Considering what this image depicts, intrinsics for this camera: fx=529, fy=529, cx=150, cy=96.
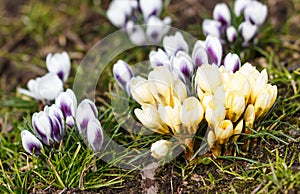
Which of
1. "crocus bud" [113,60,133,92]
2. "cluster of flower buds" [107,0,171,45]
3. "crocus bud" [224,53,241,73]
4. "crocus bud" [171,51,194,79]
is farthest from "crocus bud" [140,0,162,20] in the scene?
"crocus bud" [224,53,241,73]

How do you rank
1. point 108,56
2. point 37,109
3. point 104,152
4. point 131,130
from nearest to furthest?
point 104,152 < point 131,130 < point 37,109 < point 108,56

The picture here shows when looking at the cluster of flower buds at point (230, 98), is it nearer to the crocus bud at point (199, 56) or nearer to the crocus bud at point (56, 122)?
the crocus bud at point (199, 56)

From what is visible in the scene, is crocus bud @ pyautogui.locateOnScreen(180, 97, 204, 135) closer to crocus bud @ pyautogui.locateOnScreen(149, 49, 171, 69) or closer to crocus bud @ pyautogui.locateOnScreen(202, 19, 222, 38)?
crocus bud @ pyautogui.locateOnScreen(149, 49, 171, 69)

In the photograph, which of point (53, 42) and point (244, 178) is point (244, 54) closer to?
point (244, 178)

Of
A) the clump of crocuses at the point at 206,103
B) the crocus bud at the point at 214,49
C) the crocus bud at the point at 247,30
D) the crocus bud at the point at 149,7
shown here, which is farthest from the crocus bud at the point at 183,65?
the crocus bud at the point at 149,7

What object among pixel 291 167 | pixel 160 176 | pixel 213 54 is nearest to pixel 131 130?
pixel 160 176

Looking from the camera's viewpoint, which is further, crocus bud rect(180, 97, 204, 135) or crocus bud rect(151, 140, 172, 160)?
crocus bud rect(151, 140, 172, 160)
